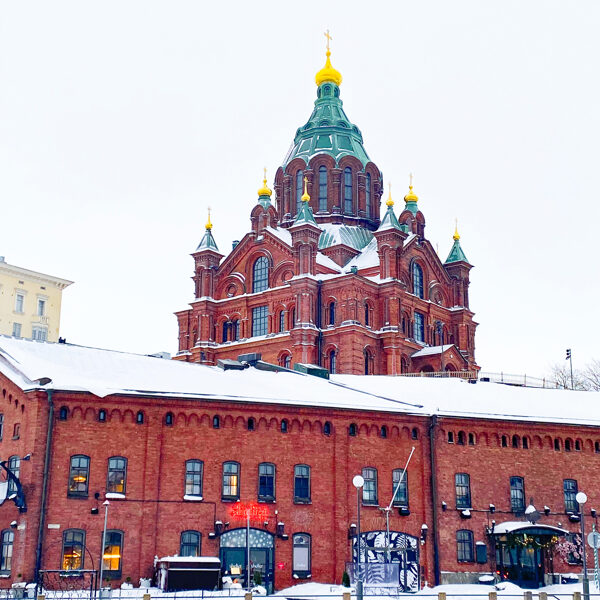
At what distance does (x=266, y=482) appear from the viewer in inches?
1655

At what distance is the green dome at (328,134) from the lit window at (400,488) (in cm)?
4330

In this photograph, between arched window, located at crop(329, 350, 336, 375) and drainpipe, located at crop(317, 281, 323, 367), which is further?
drainpipe, located at crop(317, 281, 323, 367)

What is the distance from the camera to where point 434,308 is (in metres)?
78.1

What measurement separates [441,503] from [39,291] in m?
A: 52.3

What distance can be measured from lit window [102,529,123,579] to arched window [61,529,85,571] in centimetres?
94

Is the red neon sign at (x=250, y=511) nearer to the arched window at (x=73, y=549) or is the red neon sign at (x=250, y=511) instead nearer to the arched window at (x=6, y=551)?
the arched window at (x=73, y=549)

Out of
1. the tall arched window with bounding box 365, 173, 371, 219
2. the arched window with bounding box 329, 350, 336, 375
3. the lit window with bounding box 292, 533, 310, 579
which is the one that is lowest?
the lit window with bounding box 292, 533, 310, 579

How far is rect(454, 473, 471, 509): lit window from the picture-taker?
44688mm

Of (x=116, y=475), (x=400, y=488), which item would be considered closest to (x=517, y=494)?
(x=400, y=488)

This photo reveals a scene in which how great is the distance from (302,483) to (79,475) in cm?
1013

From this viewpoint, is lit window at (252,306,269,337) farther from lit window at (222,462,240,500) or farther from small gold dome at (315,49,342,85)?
lit window at (222,462,240,500)

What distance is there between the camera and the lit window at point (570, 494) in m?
46.3

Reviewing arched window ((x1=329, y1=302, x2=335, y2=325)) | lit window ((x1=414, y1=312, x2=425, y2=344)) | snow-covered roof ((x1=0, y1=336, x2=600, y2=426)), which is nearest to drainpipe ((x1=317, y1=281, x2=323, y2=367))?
arched window ((x1=329, y1=302, x2=335, y2=325))

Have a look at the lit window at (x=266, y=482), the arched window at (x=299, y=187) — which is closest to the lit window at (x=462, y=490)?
the lit window at (x=266, y=482)
